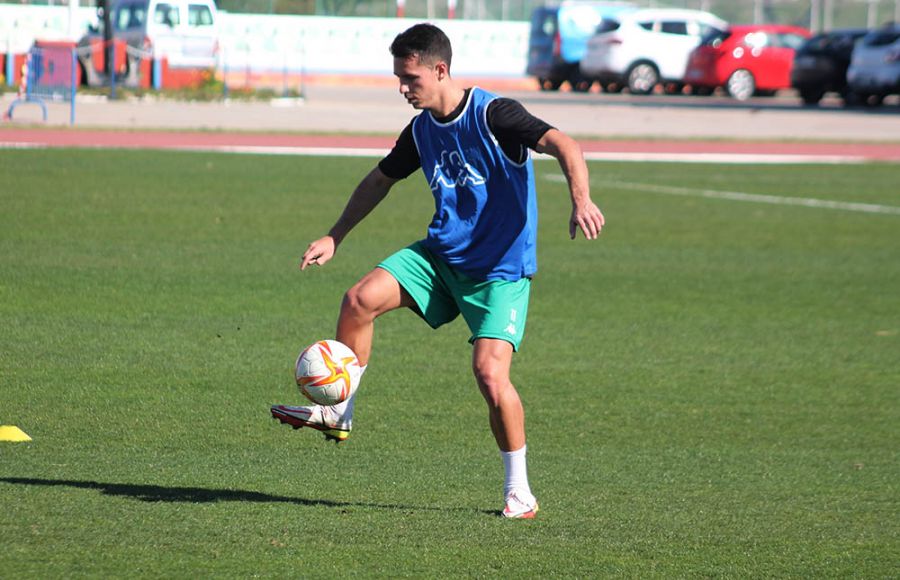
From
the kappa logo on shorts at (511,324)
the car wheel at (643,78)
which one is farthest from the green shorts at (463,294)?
the car wheel at (643,78)

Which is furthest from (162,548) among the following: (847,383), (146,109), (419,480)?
(146,109)

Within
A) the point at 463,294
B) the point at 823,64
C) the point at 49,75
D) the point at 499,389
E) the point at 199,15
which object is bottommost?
the point at 499,389

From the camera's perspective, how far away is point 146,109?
2902 centimetres

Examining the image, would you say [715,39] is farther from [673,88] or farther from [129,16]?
[129,16]

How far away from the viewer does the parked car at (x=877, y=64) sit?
3506cm

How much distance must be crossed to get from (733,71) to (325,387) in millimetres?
36128

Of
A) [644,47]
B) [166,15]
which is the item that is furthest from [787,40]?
[166,15]

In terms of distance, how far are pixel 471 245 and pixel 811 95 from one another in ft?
114

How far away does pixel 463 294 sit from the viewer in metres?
5.96

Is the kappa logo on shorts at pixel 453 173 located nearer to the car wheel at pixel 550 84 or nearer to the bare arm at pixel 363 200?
the bare arm at pixel 363 200

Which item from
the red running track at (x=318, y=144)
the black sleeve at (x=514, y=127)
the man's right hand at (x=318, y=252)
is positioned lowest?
the red running track at (x=318, y=144)

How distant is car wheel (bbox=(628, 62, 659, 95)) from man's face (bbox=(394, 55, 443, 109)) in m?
36.0

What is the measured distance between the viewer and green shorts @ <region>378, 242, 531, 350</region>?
19.3ft

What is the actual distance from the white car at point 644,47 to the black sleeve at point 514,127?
114 ft
